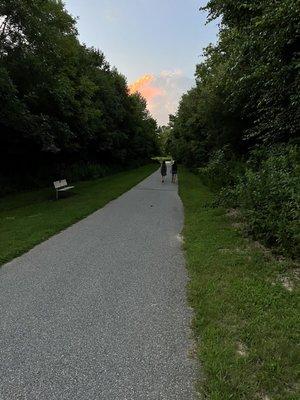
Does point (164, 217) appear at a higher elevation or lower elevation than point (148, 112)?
lower

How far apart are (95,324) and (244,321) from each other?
1.67 m

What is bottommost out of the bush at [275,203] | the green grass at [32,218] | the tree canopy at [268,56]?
the green grass at [32,218]

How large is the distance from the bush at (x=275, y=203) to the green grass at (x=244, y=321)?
0.35 meters

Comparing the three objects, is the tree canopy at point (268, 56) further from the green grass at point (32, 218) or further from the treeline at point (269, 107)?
the green grass at point (32, 218)

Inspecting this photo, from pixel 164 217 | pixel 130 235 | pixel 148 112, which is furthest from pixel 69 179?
pixel 148 112

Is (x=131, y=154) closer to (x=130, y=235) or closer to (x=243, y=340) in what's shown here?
(x=130, y=235)

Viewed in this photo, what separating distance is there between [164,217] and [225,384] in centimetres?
942

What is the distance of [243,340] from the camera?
4.10 m

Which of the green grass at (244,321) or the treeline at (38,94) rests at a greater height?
the treeline at (38,94)

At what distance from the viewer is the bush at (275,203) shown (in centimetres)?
679

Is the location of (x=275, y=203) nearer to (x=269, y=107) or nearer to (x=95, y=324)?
(x=95, y=324)

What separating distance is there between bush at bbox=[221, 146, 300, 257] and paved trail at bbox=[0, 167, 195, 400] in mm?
1715

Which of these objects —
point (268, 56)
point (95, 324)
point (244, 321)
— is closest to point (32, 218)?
point (268, 56)

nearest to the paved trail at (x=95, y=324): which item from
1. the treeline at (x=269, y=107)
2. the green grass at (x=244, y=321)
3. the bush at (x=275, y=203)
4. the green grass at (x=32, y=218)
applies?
the green grass at (x=244, y=321)
